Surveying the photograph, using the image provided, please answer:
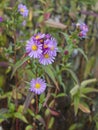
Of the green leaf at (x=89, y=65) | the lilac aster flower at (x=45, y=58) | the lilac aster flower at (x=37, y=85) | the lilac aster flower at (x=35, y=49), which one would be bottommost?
the green leaf at (x=89, y=65)

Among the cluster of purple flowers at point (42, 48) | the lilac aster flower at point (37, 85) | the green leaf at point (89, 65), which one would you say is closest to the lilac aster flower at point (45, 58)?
the cluster of purple flowers at point (42, 48)

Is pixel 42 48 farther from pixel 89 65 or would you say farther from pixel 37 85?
pixel 89 65

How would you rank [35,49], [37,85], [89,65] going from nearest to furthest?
[35,49] < [37,85] < [89,65]

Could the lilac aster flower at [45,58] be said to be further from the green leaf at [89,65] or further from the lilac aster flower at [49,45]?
the green leaf at [89,65]

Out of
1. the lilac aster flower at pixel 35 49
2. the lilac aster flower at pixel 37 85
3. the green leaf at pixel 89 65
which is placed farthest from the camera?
the green leaf at pixel 89 65

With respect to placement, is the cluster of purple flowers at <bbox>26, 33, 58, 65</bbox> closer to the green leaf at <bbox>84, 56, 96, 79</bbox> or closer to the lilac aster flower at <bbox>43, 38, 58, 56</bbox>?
the lilac aster flower at <bbox>43, 38, 58, 56</bbox>

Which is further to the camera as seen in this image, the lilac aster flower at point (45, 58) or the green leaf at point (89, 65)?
the green leaf at point (89, 65)

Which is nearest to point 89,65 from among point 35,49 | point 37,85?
point 37,85

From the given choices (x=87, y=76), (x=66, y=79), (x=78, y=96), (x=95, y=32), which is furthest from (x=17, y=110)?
(x=95, y=32)

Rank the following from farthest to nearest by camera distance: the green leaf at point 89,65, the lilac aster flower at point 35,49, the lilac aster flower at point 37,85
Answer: the green leaf at point 89,65, the lilac aster flower at point 37,85, the lilac aster flower at point 35,49
